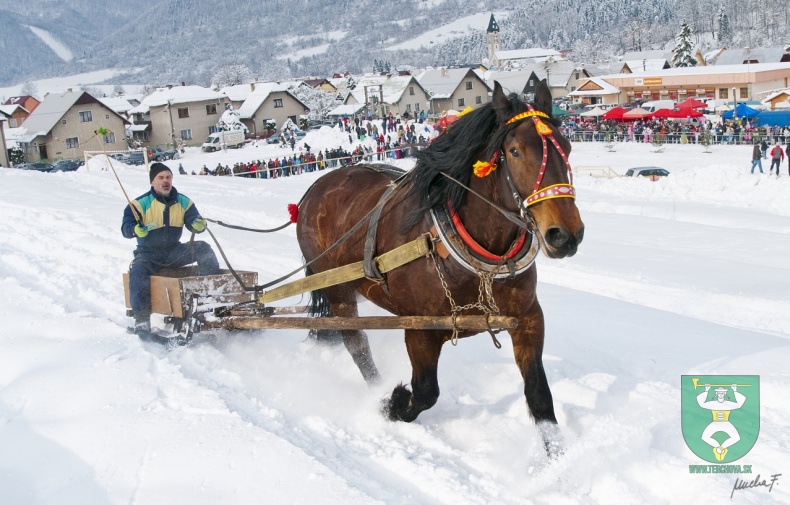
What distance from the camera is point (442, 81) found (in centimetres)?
7519

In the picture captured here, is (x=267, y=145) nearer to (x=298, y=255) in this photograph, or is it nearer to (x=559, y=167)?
(x=298, y=255)

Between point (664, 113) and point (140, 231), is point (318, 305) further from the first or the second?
point (664, 113)

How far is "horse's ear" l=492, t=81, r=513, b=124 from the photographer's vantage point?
4.46m

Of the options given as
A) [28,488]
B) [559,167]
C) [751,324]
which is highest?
[559,167]

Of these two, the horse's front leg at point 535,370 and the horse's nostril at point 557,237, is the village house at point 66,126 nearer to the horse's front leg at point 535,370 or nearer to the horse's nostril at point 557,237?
the horse's front leg at point 535,370

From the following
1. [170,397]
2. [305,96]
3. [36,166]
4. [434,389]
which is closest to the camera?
[434,389]

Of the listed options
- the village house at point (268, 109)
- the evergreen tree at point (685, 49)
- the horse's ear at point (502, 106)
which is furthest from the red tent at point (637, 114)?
the evergreen tree at point (685, 49)

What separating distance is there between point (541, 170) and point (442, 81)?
72924mm

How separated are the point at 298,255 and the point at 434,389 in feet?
22.5

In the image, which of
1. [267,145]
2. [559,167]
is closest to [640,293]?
[559,167]

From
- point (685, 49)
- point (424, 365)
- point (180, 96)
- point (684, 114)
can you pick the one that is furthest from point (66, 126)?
point (685, 49)

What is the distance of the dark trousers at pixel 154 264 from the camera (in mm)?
7391

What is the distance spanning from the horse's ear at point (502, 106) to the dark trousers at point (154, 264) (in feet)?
13.4

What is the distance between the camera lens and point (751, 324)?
347 inches
